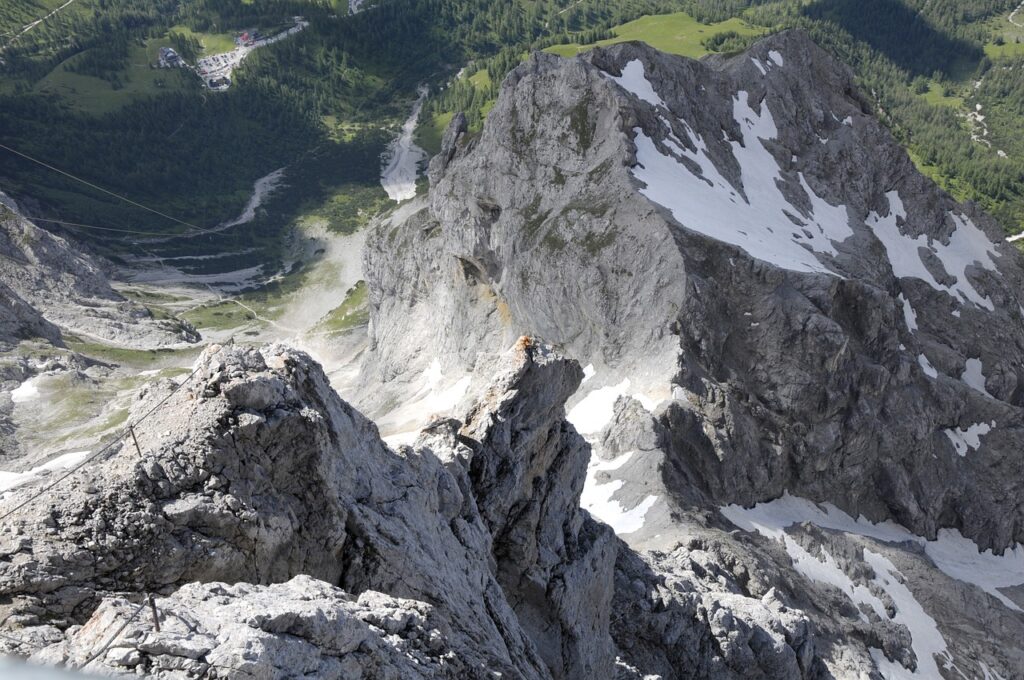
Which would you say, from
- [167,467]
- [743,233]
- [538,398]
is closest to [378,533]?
[167,467]

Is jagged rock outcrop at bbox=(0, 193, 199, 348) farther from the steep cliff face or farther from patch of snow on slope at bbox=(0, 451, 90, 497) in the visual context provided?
patch of snow on slope at bbox=(0, 451, 90, 497)

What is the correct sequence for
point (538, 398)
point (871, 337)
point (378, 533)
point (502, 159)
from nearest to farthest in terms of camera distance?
point (378, 533), point (538, 398), point (871, 337), point (502, 159)

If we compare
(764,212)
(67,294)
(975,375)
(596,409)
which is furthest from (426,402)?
(67,294)

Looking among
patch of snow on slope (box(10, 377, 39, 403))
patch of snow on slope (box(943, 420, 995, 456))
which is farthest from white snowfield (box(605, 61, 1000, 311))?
patch of snow on slope (box(10, 377, 39, 403))

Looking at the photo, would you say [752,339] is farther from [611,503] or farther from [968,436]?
[968,436]

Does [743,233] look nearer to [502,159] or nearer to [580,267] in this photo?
[580,267]

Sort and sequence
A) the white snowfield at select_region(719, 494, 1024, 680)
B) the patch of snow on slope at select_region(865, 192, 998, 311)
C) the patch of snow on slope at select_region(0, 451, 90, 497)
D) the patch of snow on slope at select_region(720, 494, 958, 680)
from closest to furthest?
1. the patch of snow on slope at select_region(0, 451, 90, 497)
2. the patch of snow on slope at select_region(720, 494, 958, 680)
3. the white snowfield at select_region(719, 494, 1024, 680)
4. the patch of snow on slope at select_region(865, 192, 998, 311)
